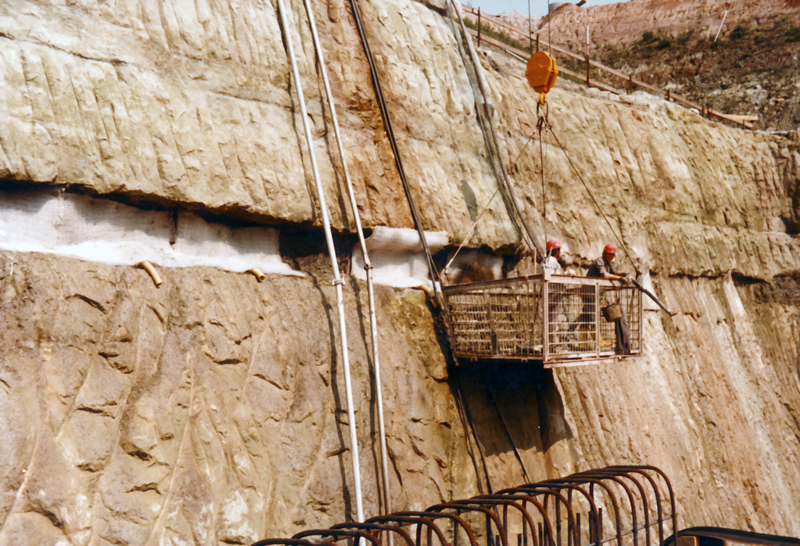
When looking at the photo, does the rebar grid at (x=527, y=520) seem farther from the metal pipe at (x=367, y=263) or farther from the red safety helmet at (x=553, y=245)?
the red safety helmet at (x=553, y=245)

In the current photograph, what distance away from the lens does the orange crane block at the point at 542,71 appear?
9.87m

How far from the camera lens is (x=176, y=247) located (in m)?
7.61

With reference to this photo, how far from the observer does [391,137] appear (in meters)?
9.80

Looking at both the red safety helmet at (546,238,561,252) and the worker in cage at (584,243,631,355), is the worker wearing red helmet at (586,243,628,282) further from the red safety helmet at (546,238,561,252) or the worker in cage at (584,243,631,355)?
the red safety helmet at (546,238,561,252)

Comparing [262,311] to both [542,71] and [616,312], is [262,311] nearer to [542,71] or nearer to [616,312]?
[616,312]

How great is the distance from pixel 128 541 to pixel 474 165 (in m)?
6.95

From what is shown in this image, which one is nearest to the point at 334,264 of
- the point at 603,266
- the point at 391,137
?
the point at 391,137

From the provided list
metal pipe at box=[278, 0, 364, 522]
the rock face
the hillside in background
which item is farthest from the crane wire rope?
the hillside in background

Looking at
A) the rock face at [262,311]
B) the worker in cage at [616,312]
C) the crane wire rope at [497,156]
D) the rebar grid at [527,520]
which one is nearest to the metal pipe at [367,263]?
the rock face at [262,311]

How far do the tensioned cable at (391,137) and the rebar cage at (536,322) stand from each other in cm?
56

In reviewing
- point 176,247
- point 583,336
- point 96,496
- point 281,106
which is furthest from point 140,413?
point 583,336

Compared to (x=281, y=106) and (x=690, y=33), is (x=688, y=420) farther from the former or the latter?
(x=690, y=33)

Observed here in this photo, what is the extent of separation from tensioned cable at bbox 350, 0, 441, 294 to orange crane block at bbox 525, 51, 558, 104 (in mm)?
1954

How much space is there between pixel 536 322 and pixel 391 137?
3215mm
